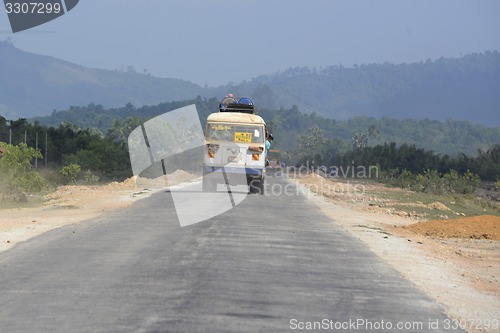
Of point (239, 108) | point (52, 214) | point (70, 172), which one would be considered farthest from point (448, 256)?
point (70, 172)

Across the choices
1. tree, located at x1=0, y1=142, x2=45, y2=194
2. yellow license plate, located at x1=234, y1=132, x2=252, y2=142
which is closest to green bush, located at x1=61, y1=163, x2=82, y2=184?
tree, located at x1=0, y1=142, x2=45, y2=194

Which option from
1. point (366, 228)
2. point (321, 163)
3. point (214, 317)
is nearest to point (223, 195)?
point (366, 228)

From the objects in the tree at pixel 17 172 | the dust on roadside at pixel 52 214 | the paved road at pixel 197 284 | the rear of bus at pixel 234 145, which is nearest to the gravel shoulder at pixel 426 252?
the dust on roadside at pixel 52 214

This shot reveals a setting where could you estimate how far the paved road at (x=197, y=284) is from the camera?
927 cm

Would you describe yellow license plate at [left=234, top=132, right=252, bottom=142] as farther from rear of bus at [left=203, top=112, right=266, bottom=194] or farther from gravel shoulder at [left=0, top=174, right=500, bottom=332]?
gravel shoulder at [left=0, top=174, right=500, bottom=332]

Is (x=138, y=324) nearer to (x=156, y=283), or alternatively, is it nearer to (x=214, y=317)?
(x=214, y=317)

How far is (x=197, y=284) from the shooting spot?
11484 mm

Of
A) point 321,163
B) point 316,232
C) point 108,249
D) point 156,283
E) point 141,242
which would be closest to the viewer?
point 156,283

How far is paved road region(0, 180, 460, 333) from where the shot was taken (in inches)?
365

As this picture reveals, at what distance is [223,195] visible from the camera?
35969 mm

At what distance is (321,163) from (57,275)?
162 meters

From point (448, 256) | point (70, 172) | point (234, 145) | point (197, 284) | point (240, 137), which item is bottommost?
point (70, 172)

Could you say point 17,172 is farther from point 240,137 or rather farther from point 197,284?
point 197,284

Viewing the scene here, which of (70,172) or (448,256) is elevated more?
(448,256)
